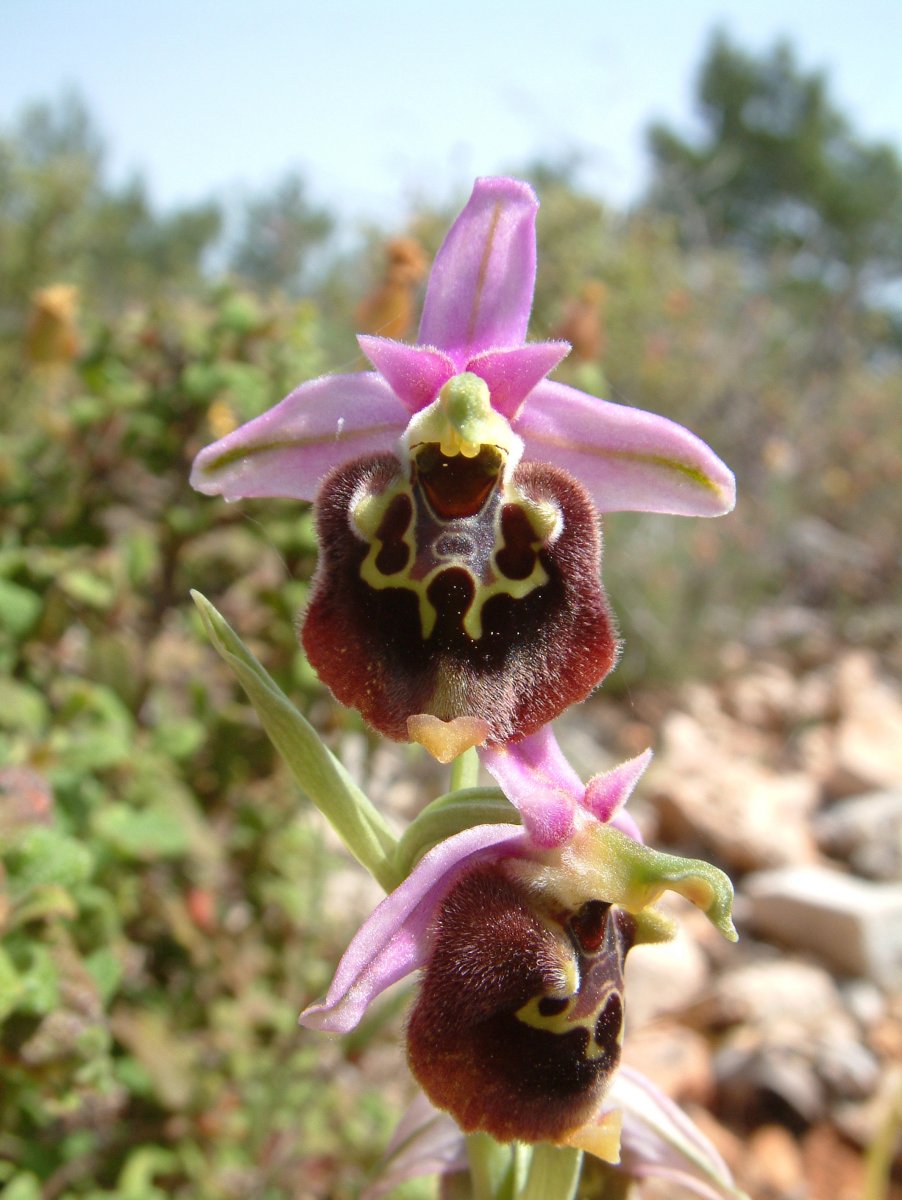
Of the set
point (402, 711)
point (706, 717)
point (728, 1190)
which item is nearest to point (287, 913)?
point (728, 1190)

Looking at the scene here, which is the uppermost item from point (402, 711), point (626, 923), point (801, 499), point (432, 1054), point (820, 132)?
point (820, 132)

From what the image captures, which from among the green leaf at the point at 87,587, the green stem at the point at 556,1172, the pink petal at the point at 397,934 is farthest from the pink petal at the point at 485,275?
the green leaf at the point at 87,587

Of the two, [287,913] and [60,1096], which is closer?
[60,1096]

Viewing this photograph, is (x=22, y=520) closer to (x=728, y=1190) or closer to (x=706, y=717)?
(x=728, y=1190)

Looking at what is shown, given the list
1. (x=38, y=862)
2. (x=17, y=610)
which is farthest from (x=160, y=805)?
(x=38, y=862)

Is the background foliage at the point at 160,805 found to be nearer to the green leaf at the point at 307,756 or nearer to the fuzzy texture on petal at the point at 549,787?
the green leaf at the point at 307,756

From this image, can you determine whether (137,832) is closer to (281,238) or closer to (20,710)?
(20,710)
